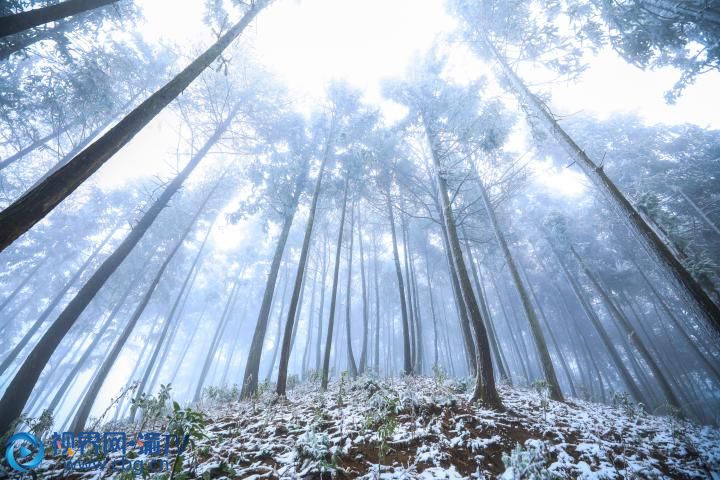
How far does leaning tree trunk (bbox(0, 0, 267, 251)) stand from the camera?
301cm

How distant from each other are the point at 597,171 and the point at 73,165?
9.80 meters

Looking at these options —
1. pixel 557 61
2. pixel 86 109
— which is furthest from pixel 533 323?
pixel 86 109

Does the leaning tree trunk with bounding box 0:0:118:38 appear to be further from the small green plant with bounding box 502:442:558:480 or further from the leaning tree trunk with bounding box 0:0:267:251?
the small green plant with bounding box 502:442:558:480

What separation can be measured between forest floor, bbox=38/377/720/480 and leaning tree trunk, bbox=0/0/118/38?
7.19 metres

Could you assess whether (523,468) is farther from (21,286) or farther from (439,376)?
(21,286)

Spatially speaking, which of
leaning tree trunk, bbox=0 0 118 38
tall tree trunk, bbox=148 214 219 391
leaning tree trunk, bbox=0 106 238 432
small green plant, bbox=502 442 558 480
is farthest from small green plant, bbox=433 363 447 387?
tall tree trunk, bbox=148 214 219 391

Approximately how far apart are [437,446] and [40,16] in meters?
10.2

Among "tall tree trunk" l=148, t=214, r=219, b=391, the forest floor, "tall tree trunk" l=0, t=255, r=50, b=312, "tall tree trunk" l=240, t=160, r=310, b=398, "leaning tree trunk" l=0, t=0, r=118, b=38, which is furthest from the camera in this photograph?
"tall tree trunk" l=0, t=255, r=50, b=312

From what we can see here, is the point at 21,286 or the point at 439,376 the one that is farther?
the point at 21,286

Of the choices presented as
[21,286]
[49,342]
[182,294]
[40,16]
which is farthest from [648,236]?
[21,286]

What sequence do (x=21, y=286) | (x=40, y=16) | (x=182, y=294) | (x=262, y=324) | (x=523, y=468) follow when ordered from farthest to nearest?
(x=182, y=294), (x=21, y=286), (x=262, y=324), (x=40, y=16), (x=523, y=468)

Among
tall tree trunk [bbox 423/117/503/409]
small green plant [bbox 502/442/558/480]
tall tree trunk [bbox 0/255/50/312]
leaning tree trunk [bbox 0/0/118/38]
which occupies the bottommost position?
small green plant [bbox 502/442/558/480]

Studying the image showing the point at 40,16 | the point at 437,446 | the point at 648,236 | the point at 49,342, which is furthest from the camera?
the point at 49,342

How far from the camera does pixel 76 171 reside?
361 centimetres
